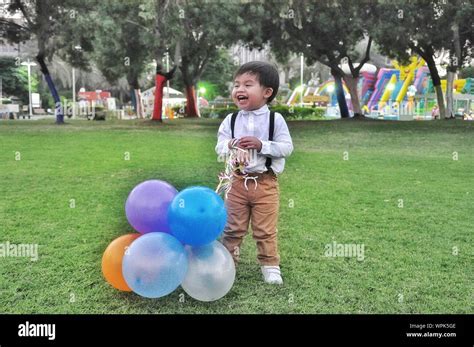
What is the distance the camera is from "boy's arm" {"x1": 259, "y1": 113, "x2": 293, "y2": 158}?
325 cm

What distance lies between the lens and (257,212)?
3.43 meters

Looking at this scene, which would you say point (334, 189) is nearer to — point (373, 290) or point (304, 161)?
point (304, 161)

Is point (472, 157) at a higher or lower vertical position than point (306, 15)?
lower

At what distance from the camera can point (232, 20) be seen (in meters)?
17.8

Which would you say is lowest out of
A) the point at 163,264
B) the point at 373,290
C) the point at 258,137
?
the point at 373,290

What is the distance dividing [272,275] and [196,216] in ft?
2.62

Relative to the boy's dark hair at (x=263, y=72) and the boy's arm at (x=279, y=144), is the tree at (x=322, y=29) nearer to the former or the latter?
the boy's dark hair at (x=263, y=72)

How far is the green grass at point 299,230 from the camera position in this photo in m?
3.21

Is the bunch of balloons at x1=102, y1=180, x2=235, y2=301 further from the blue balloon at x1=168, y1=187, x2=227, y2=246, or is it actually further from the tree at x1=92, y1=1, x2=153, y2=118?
the tree at x1=92, y1=1, x2=153, y2=118

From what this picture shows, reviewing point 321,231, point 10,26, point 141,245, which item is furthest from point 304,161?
point 10,26

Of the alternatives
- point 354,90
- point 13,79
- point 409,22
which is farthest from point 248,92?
point 13,79

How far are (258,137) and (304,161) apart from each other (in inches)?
260

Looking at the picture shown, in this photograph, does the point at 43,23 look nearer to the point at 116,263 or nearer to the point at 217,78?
the point at 116,263

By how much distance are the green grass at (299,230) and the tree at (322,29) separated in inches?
342
